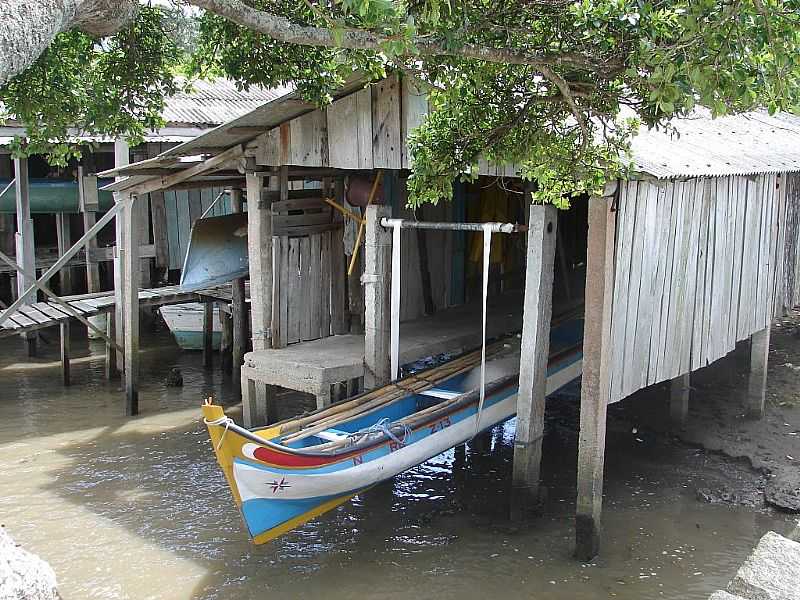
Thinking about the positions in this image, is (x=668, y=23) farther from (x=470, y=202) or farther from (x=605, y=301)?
(x=470, y=202)

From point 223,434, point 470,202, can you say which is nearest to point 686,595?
point 223,434

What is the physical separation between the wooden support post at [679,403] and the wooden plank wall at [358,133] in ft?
12.6

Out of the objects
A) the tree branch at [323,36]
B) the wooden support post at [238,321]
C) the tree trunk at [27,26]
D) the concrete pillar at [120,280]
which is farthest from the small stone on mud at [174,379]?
the tree trunk at [27,26]

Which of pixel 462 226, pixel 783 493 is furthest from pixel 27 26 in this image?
pixel 783 493

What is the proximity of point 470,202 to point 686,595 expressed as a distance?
640cm

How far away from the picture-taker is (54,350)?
14.0 m

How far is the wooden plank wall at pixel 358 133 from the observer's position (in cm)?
802

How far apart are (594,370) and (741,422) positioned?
413 cm

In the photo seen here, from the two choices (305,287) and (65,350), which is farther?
(65,350)

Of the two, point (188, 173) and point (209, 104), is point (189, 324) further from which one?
point (188, 173)

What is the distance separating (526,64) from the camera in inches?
234

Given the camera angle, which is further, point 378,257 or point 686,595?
point 378,257

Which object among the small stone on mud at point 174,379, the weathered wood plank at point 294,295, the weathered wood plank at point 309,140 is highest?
the weathered wood plank at point 309,140

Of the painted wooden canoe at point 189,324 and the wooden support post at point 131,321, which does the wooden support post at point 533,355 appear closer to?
the wooden support post at point 131,321
